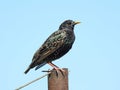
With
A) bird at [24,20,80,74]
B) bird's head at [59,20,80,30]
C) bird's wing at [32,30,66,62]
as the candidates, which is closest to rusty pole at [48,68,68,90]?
bird at [24,20,80,74]

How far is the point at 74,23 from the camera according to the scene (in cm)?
1212

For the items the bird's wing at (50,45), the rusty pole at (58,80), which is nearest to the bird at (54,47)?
the bird's wing at (50,45)

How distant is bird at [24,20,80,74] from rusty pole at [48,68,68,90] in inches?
104

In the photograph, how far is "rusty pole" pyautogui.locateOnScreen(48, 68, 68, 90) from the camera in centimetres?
675

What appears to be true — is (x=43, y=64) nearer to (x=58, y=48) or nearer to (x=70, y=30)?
(x=58, y=48)

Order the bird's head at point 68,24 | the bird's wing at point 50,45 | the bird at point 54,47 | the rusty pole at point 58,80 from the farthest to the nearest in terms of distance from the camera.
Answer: the bird's head at point 68,24
the bird's wing at point 50,45
the bird at point 54,47
the rusty pole at point 58,80

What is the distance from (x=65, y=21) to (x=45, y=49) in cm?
177

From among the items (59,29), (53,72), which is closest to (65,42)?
(59,29)

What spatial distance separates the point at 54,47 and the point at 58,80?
3888mm

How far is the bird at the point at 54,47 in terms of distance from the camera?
10.1 meters

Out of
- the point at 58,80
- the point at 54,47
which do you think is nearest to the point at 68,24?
the point at 54,47

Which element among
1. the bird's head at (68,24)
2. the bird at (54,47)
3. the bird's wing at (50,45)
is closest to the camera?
the bird at (54,47)

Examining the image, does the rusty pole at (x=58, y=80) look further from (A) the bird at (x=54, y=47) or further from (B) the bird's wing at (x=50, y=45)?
(B) the bird's wing at (x=50, y=45)

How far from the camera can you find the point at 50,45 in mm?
10781
